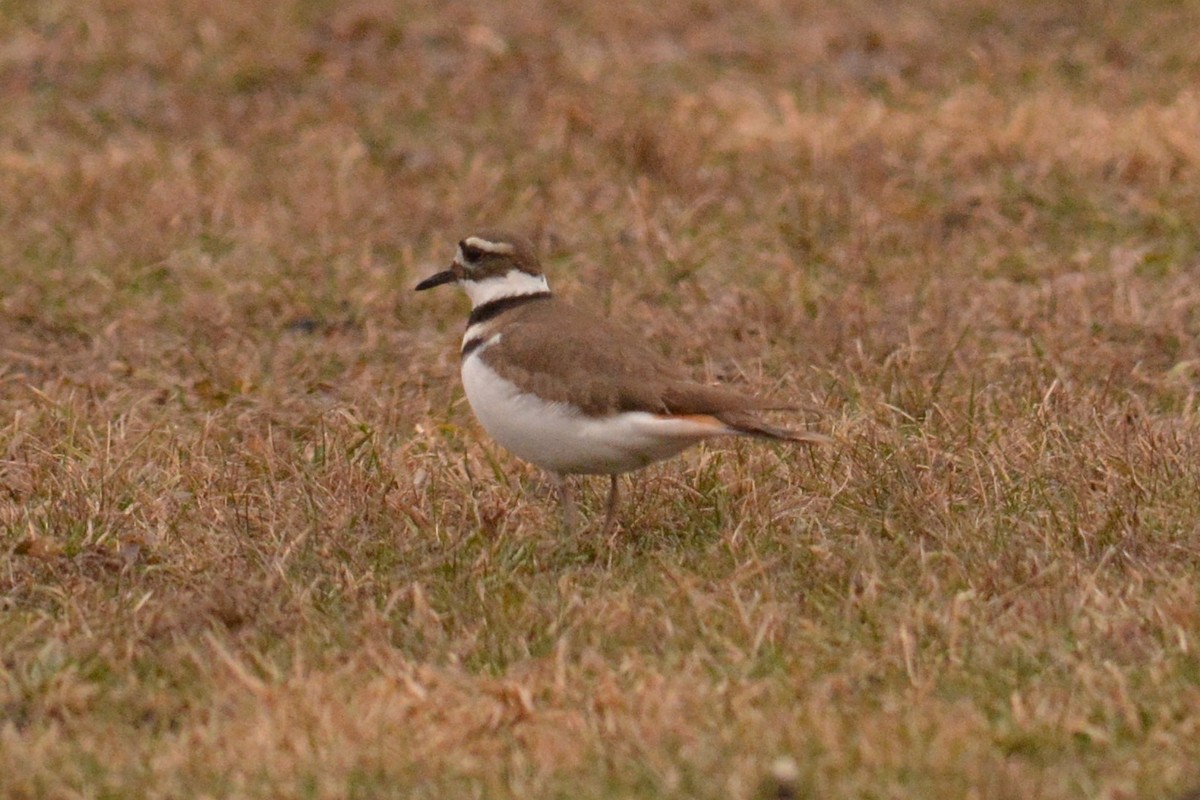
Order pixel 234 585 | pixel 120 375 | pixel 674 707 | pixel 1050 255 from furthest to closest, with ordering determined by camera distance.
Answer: pixel 1050 255
pixel 120 375
pixel 234 585
pixel 674 707

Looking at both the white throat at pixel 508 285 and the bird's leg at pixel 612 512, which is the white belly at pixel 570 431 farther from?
the white throat at pixel 508 285

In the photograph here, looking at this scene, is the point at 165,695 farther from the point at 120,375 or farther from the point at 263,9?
the point at 263,9

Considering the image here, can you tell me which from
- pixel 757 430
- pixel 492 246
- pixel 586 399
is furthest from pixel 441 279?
pixel 757 430

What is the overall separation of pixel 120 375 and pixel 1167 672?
16.4 ft

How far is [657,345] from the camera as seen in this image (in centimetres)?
876

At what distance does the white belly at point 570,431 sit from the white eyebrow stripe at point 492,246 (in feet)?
1.94

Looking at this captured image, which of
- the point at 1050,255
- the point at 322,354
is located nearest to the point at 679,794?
the point at 322,354

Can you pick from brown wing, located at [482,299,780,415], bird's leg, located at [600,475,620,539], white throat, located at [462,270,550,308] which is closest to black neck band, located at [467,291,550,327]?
white throat, located at [462,270,550,308]

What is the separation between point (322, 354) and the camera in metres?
8.77

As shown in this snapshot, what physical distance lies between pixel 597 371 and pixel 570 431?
213mm

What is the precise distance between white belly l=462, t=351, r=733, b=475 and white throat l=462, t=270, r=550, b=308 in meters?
0.52

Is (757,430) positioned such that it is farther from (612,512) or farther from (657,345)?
(657,345)

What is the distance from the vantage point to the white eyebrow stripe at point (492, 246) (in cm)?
694

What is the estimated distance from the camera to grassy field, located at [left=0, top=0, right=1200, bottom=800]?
4.93 metres
